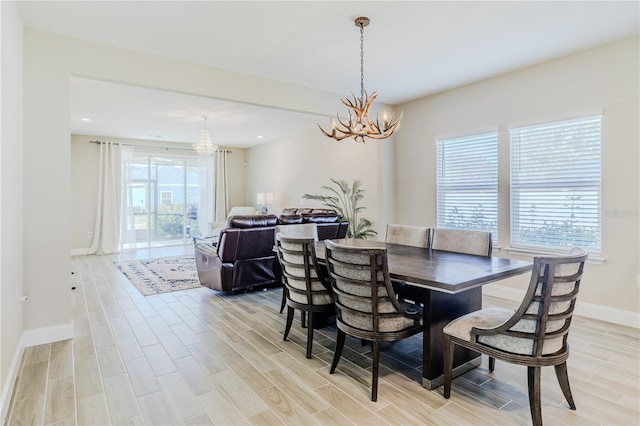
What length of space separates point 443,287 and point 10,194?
113 inches

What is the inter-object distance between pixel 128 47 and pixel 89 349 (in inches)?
110

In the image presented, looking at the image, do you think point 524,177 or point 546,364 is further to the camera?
point 524,177

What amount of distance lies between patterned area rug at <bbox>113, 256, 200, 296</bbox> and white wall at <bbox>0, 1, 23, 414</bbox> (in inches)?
81.1

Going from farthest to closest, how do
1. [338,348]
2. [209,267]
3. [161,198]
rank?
[161,198] → [209,267] → [338,348]

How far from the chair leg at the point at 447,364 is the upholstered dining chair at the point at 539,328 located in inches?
Answer: 3.5

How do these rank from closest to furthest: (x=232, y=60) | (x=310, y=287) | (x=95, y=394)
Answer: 1. (x=95, y=394)
2. (x=310, y=287)
3. (x=232, y=60)

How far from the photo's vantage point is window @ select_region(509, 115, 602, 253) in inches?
140

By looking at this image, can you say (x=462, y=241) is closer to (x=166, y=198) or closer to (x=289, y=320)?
(x=289, y=320)

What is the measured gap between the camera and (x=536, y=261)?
1.73m

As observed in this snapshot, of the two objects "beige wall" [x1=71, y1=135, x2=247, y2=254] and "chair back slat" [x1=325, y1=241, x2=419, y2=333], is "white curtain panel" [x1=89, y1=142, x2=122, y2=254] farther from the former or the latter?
"chair back slat" [x1=325, y1=241, x2=419, y2=333]

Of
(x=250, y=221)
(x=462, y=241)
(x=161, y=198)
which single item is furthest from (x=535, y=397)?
(x=161, y=198)

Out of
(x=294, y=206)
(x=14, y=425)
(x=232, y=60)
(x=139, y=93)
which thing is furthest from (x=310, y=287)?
(x=294, y=206)

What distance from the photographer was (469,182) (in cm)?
469

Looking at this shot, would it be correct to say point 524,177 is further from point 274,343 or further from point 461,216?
point 274,343
